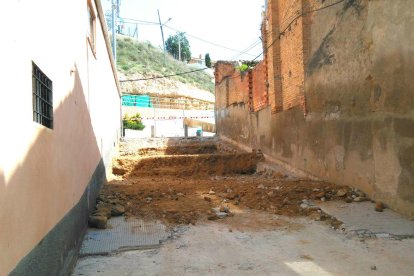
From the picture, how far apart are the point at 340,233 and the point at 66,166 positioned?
3.55 metres

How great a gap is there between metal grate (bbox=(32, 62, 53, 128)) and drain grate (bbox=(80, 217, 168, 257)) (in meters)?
1.87

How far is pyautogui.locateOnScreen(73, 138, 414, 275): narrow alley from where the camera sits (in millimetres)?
4023

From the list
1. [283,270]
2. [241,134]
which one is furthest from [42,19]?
[241,134]

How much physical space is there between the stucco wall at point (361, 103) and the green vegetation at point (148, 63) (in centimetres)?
3829

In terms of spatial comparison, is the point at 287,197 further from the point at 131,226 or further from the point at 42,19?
the point at 42,19

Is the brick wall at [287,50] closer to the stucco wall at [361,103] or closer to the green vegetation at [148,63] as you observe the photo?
the stucco wall at [361,103]

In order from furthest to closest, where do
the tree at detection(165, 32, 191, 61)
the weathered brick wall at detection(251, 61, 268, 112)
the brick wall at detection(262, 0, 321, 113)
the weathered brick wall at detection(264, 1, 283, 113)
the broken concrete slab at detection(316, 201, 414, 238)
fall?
the tree at detection(165, 32, 191, 61) < the weathered brick wall at detection(251, 61, 268, 112) < the weathered brick wall at detection(264, 1, 283, 113) < the brick wall at detection(262, 0, 321, 113) < the broken concrete slab at detection(316, 201, 414, 238)

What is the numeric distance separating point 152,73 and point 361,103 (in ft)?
138

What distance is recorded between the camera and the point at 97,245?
470cm

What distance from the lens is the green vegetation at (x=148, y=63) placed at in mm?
46791

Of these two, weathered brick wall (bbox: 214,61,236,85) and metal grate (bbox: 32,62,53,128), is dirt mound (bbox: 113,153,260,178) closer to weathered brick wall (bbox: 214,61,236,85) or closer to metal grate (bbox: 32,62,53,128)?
weathered brick wall (bbox: 214,61,236,85)

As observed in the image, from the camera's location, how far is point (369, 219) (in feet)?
18.0

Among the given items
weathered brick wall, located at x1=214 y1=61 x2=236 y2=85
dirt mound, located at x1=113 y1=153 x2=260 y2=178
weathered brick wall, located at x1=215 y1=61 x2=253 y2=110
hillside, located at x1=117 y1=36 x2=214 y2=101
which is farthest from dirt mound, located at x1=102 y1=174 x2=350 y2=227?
hillside, located at x1=117 y1=36 x2=214 y2=101

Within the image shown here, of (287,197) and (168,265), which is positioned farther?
(287,197)
